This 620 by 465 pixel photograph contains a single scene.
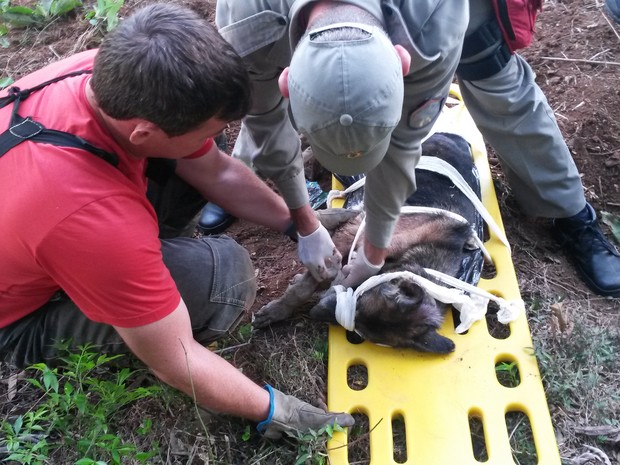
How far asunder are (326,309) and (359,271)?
245 mm

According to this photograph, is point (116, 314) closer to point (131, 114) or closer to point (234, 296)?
point (131, 114)

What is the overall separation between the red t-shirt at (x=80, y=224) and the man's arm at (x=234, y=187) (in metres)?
0.69

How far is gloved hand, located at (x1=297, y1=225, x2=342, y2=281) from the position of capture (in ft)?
9.56

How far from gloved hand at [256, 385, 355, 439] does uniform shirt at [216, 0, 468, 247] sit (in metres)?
0.78

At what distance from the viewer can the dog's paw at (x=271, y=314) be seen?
2.94 m

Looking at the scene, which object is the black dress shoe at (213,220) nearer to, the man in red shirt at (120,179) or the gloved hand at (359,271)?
the gloved hand at (359,271)

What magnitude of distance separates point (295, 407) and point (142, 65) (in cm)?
148

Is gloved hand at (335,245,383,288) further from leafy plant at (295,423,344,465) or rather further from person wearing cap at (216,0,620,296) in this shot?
leafy plant at (295,423,344,465)

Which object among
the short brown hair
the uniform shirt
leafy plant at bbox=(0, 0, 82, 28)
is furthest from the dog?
leafy plant at bbox=(0, 0, 82, 28)

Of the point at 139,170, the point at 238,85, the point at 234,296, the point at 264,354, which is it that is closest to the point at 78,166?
the point at 139,170

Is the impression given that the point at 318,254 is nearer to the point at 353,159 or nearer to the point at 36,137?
the point at 353,159

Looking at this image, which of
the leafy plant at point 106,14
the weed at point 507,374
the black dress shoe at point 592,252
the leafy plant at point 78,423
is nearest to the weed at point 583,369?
the weed at point 507,374

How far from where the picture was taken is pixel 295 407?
247 centimetres

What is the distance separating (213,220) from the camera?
11.6 ft
